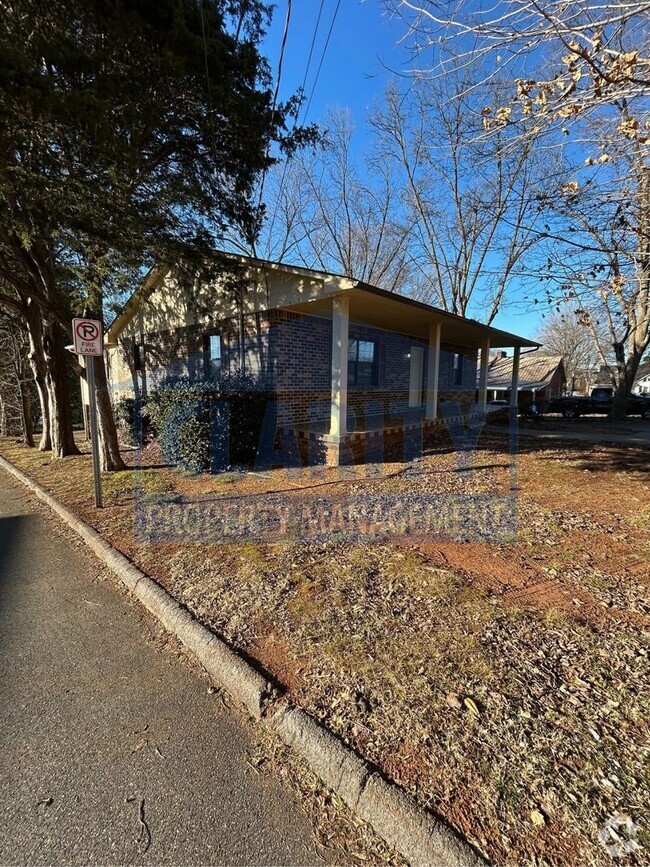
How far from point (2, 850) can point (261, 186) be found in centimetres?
829

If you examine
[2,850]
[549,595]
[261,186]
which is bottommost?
[2,850]

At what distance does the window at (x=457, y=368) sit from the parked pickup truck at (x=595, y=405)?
1130 cm

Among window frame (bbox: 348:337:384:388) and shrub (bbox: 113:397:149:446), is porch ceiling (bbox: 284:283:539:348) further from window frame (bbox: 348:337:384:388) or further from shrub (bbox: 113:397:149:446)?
shrub (bbox: 113:397:149:446)

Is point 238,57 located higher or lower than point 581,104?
higher

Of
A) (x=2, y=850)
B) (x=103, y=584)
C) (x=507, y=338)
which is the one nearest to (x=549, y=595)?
(x=2, y=850)

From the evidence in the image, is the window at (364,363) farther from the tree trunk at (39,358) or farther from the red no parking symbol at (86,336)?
the tree trunk at (39,358)

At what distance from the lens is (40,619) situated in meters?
2.88

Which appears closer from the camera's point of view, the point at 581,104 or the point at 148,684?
the point at 148,684

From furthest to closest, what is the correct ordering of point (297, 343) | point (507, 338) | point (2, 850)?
point (507, 338), point (297, 343), point (2, 850)

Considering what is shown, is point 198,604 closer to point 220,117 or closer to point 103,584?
point 103,584

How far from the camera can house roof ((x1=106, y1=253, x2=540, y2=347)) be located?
6.75 metres

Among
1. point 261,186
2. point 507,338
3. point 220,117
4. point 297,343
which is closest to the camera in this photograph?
point 220,117

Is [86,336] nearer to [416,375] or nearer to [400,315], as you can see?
[400,315]

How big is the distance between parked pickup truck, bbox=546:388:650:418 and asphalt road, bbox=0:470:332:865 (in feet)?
84.0
